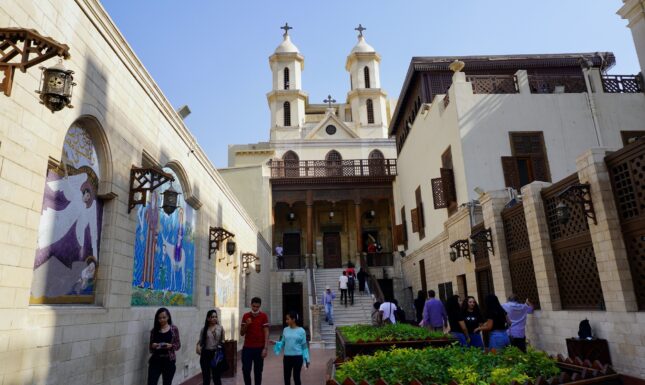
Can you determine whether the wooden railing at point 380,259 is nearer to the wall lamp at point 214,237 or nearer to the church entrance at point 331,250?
the church entrance at point 331,250

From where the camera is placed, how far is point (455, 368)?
378cm

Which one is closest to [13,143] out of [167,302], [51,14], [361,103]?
[51,14]

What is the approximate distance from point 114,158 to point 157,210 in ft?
5.80

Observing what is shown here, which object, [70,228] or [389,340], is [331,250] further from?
[70,228]

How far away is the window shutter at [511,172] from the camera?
43.3 ft

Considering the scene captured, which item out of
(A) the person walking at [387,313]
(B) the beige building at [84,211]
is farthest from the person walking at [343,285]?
(B) the beige building at [84,211]

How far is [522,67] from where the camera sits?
18.0 metres

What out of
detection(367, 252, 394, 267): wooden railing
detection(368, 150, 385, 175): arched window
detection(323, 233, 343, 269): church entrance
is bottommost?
detection(367, 252, 394, 267): wooden railing

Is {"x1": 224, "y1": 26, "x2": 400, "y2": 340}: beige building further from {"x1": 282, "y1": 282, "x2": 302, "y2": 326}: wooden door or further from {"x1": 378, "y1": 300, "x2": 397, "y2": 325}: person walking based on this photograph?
{"x1": 378, "y1": 300, "x2": 397, "y2": 325}: person walking

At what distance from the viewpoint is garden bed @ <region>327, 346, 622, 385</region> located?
134 inches

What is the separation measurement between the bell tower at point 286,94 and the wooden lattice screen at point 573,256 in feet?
82.6

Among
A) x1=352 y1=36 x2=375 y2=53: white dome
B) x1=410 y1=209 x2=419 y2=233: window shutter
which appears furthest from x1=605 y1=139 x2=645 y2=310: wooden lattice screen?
x1=352 y1=36 x2=375 y2=53: white dome

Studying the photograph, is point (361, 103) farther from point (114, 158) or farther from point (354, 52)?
point (114, 158)

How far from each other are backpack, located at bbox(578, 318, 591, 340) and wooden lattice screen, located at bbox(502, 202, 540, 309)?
6.51 feet
